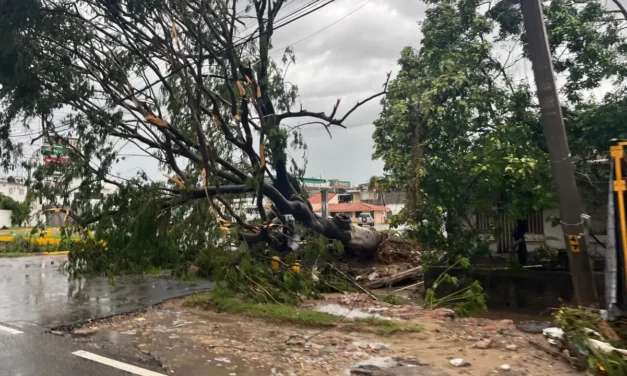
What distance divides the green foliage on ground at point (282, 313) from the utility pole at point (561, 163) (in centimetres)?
217

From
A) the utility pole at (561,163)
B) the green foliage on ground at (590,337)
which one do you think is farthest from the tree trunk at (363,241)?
the green foliage on ground at (590,337)

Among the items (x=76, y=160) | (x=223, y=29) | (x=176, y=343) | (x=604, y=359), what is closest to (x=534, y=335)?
(x=604, y=359)

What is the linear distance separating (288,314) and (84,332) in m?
3.18

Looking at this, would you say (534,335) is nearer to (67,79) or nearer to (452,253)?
(452,253)

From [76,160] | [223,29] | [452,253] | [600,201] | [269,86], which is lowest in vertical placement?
[452,253]

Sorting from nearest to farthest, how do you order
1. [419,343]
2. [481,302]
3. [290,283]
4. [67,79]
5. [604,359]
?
[604,359] < [419,343] < [481,302] < [290,283] < [67,79]

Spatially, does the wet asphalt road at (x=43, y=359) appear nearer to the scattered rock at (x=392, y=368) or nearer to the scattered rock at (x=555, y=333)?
the scattered rock at (x=392, y=368)

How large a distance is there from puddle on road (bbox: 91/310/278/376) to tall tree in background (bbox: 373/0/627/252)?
5.82 m

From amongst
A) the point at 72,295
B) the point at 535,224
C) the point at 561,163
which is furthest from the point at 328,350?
the point at 535,224

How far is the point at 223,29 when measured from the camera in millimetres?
11766

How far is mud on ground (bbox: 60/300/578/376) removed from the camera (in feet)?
17.9

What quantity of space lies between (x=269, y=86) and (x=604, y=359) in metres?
8.90

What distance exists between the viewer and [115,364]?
20.5 ft

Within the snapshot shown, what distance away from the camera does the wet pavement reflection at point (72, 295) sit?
9.55 meters
